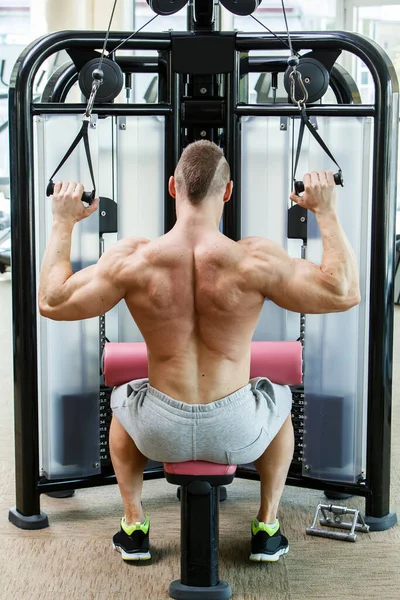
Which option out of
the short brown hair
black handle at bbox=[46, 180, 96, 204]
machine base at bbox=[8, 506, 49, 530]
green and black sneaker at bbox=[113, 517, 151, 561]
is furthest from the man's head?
machine base at bbox=[8, 506, 49, 530]

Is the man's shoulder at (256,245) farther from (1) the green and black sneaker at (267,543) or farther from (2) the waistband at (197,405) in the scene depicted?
(1) the green and black sneaker at (267,543)

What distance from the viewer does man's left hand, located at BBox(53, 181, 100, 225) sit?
6.95 ft

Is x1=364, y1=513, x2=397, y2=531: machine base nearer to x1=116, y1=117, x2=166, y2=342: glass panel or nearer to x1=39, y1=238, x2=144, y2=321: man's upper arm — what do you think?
x1=116, y1=117, x2=166, y2=342: glass panel

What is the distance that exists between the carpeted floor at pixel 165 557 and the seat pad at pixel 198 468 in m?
0.35

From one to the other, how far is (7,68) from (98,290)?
6.04m

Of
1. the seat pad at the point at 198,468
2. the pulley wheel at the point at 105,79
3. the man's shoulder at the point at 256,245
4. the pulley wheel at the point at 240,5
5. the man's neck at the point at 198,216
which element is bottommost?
the seat pad at the point at 198,468

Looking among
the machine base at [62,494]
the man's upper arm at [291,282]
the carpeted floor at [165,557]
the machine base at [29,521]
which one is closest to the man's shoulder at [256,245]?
the man's upper arm at [291,282]

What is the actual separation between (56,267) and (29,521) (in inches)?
36.8

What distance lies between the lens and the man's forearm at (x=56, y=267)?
2104 millimetres

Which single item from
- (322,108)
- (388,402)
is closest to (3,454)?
(388,402)

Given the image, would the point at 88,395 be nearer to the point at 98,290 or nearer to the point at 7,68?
the point at 98,290

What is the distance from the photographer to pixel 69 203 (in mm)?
2121

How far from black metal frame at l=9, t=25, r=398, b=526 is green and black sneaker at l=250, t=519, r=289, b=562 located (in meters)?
0.35

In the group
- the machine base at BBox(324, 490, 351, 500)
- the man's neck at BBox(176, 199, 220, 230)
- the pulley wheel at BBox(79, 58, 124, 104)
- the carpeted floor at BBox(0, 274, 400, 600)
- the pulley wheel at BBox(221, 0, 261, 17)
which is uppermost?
the pulley wheel at BBox(221, 0, 261, 17)
